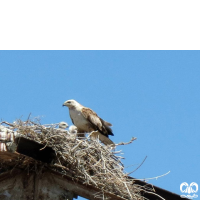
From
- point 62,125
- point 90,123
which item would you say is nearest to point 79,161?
point 62,125

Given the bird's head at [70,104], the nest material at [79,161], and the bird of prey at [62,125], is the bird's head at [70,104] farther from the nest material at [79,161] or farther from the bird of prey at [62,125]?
the nest material at [79,161]

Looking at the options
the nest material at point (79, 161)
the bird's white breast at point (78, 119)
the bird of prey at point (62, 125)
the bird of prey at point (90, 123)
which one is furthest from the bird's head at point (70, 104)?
the nest material at point (79, 161)

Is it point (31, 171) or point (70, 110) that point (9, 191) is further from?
point (70, 110)

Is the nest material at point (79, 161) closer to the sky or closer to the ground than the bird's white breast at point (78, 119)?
closer to the ground

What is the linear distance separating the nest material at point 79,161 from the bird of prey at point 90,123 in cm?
Result: 320

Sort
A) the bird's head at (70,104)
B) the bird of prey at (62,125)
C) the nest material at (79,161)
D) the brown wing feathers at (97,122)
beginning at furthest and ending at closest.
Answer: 1. the bird's head at (70,104)
2. the brown wing feathers at (97,122)
3. the bird of prey at (62,125)
4. the nest material at (79,161)

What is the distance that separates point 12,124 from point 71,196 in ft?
4.03

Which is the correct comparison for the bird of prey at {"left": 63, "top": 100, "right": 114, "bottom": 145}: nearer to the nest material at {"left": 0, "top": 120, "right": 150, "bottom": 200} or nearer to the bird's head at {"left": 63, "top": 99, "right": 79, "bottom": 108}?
the bird's head at {"left": 63, "top": 99, "right": 79, "bottom": 108}

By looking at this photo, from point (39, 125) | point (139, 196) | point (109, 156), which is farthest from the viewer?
point (109, 156)

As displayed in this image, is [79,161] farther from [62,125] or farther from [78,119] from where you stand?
[78,119]

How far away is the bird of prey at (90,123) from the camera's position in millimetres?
11062

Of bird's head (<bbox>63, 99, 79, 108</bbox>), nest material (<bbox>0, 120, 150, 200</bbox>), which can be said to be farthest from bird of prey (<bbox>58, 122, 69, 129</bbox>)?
bird's head (<bbox>63, 99, 79, 108</bbox>)

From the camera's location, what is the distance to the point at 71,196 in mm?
6941

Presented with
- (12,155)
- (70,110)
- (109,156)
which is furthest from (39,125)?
(70,110)
